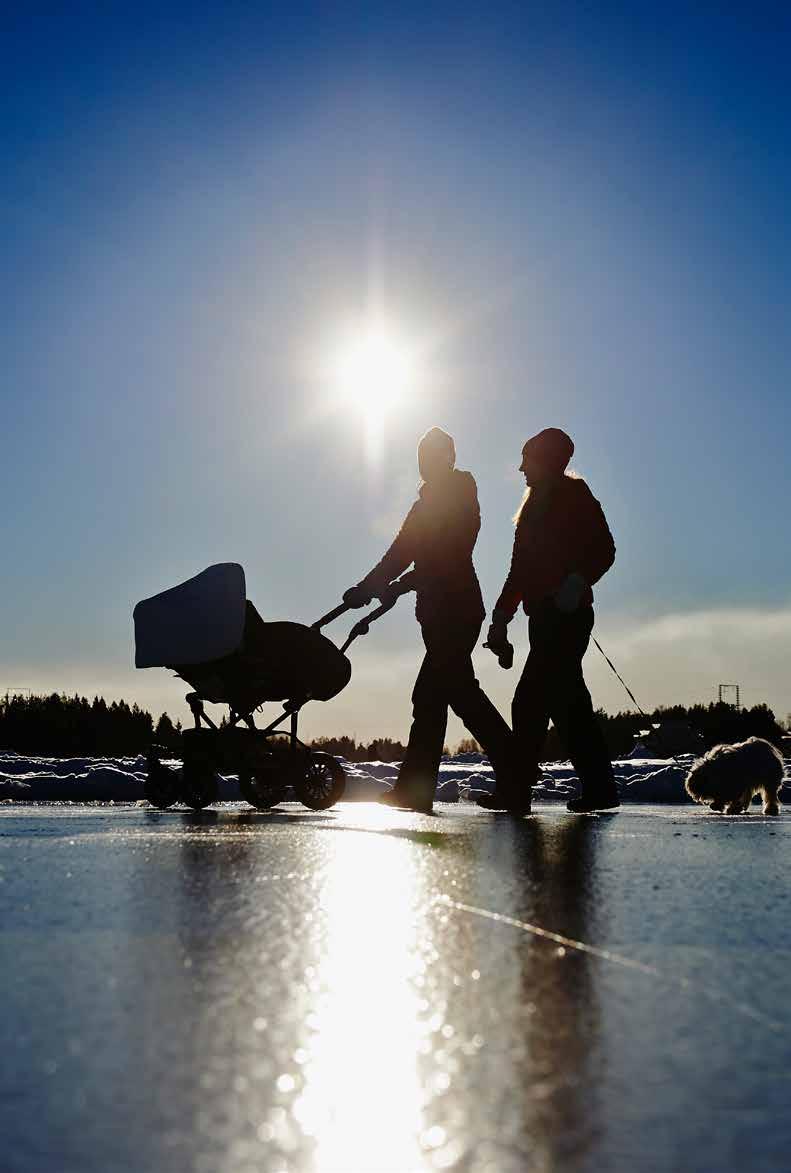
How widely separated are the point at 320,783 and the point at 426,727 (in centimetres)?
143

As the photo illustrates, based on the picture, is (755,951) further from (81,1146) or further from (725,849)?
(725,849)

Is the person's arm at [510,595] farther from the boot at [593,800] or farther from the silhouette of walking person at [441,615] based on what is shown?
the boot at [593,800]

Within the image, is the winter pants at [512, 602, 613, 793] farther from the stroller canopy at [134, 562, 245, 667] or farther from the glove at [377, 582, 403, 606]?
the stroller canopy at [134, 562, 245, 667]

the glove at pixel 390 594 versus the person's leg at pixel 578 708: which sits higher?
the glove at pixel 390 594

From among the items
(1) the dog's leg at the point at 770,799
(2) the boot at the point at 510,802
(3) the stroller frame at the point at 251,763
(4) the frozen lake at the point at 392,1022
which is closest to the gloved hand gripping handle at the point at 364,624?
(3) the stroller frame at the point at 251,763

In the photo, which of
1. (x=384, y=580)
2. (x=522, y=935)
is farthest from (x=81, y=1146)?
(x=384, y=580)

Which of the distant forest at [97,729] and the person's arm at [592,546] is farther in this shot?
the distant forest at [97,729]

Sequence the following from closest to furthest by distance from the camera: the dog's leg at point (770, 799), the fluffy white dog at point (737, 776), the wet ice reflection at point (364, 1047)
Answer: the wet ice reflection at point (364, 1047), the fluffy white dog at point (737, 776), the dog's leg at point (770, 799)

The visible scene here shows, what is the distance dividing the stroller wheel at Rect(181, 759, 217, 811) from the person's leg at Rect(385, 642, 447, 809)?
1.62 metres

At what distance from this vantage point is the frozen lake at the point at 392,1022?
3.48 ft

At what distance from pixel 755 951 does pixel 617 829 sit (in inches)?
141

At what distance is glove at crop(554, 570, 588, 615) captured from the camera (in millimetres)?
7352

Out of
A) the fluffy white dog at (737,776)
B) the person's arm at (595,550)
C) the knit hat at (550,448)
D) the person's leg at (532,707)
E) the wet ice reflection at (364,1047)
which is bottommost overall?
the wet ice reflection at (364,1047)

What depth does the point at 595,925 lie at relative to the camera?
2.42 m
